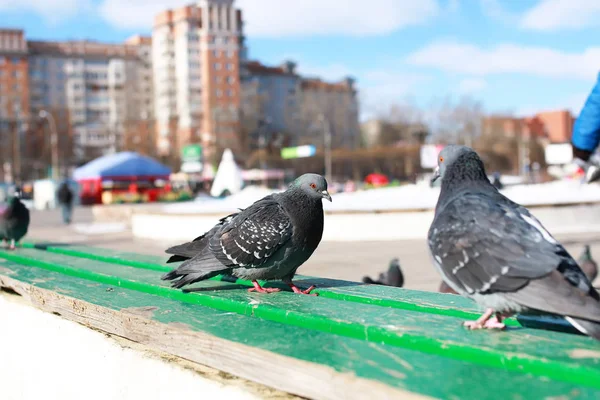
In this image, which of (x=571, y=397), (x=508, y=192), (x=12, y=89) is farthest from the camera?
(x=12, y=89)

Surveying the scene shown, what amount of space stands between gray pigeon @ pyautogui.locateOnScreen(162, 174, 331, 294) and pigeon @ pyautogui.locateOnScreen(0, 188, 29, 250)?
12.7 ft

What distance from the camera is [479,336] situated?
7.19 feet

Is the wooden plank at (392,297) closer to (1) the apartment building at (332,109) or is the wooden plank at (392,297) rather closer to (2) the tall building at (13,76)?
(1) the apartment building at (332,109)

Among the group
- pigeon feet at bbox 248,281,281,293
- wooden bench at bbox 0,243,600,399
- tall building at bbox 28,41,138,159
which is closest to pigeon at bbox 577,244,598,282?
wooden bench at bbox 0,243,600,399

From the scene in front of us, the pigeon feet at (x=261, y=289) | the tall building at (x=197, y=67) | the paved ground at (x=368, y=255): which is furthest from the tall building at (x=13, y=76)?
the pigeon feet at (x=261, y=289)

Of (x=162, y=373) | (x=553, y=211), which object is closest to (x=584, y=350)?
(x=162, y=373)

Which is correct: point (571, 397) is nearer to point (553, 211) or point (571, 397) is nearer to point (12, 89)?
point (553, 211)

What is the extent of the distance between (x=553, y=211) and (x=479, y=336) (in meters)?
13.8

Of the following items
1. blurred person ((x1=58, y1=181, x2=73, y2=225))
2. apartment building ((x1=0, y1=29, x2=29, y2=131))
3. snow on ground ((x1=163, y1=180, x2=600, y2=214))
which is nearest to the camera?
snow on ground ((x1=163, y1=180, x2=600, y2=214))

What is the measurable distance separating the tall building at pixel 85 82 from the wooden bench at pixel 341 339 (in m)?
104

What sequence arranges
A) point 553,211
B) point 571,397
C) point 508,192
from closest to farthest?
point 571,397 < point 553,211 < point 508,192

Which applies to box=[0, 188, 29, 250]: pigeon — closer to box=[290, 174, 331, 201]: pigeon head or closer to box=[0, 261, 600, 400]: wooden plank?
box=[0, 261, 600, 400]: wooden plank

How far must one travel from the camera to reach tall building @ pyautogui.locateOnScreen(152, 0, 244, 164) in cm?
10131

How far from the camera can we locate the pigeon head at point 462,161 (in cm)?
260
